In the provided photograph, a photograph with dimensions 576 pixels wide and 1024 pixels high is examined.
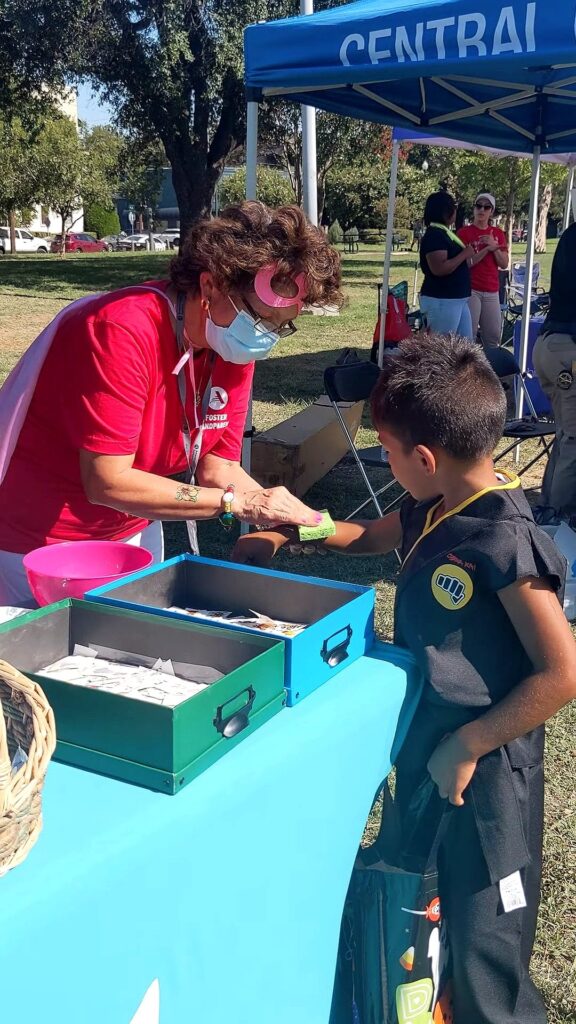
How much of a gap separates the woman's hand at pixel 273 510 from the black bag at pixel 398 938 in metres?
0.62

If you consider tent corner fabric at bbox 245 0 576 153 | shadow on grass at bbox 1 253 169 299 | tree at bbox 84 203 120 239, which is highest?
tree at bbox 84 203 120 239

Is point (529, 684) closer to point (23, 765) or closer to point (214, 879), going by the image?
point (214, 879)

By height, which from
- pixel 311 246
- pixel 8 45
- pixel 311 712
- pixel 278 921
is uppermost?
pixel 8 45

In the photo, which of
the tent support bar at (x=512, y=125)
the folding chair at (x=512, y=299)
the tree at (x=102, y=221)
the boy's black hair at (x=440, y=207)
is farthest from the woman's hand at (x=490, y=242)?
the tree at (x=102, y=221)

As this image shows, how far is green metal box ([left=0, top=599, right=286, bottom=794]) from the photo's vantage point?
115 centimetres

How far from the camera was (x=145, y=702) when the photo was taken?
3.70ft

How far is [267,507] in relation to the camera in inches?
78.3

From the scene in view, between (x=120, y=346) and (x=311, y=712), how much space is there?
0.98 metres

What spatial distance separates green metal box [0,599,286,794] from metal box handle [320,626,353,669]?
5.1 inches

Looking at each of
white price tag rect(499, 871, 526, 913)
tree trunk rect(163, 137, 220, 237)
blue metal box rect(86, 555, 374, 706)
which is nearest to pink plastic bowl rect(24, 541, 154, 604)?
blue metal box rect(86, 555, 374, 706)

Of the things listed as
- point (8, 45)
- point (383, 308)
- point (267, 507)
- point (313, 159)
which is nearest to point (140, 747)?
point (267, 507)

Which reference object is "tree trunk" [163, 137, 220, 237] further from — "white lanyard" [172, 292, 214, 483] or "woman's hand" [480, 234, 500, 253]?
"white lanyard" [172, 292, 214, 483]

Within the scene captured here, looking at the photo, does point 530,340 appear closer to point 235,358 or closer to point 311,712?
point 235,358

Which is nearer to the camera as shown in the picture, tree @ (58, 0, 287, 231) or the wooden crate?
the wooden crate
